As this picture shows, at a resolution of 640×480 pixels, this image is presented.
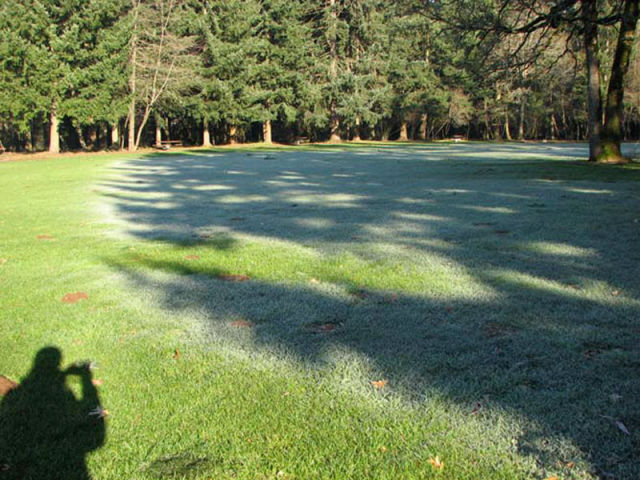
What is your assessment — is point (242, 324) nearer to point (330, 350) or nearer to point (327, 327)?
point (327, 327)

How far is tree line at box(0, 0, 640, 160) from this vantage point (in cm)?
3152

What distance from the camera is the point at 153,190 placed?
12.8 meters

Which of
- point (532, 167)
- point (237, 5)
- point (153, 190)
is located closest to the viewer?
point (153, 190)

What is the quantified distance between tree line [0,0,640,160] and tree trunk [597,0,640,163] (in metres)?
8.08

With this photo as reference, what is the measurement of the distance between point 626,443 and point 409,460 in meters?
0.86

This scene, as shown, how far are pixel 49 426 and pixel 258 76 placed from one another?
42.2m

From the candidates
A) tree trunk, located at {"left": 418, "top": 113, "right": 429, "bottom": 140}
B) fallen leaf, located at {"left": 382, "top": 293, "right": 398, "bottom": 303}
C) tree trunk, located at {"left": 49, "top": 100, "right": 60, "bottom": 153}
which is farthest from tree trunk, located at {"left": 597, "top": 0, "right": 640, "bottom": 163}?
tree trunk, located at {"left": 418, "top": 113, "right": 429, "bottom": 140}

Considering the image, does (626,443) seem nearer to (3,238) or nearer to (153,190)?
(3,238)

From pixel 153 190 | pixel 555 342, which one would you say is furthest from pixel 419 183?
pixel 555 342

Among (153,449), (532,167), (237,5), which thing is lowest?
(153,449)

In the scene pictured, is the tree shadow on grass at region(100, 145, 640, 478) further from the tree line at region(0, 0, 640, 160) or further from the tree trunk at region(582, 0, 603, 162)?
the tree line at region(0, 0, 640, 160)

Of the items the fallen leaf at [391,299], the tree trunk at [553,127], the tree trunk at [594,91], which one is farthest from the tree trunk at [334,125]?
the fallen leaf at [391,299]

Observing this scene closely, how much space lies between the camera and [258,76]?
138 ft

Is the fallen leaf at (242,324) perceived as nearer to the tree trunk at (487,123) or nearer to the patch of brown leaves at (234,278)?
the patch of brown leaves at (234,278)
